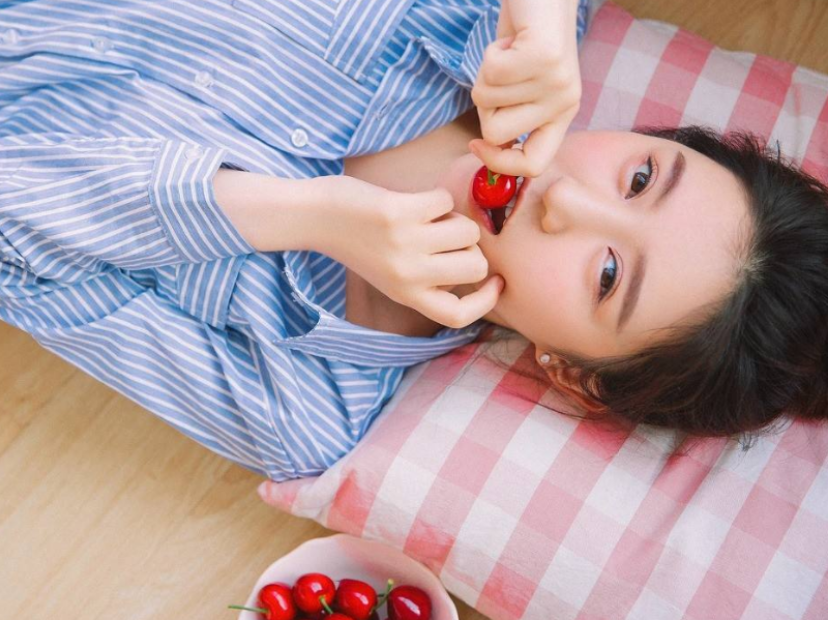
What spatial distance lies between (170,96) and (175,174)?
0.16 m

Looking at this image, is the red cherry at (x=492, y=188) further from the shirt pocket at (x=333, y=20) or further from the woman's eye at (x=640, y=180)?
the shirt pocket at (x=333, y=20)

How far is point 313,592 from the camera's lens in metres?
1.13

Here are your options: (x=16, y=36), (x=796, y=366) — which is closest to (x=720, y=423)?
(x=796, y=366)

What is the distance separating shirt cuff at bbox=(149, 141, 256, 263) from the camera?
0.99 m

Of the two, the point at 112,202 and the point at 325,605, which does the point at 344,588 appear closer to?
the point at 325,605

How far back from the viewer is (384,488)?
1.14 m

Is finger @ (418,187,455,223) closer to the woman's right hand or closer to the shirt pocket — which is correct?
the woman's right hand

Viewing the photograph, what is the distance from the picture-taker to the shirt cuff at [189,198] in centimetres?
99

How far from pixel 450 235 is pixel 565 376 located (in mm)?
291

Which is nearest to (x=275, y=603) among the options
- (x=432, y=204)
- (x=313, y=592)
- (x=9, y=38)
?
(x=313, y=592)

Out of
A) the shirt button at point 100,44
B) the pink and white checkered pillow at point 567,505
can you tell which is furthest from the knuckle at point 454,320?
the shirt button at point 100,44

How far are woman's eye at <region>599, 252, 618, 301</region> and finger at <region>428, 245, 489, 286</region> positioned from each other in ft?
0.44

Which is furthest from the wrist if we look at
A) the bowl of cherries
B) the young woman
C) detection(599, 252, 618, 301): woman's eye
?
the bowl of cherries

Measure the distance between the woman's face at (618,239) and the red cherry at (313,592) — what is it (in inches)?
18.4
